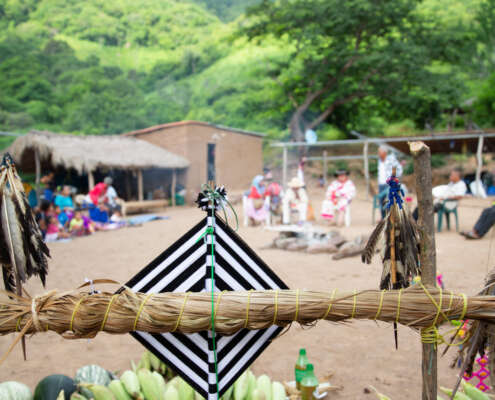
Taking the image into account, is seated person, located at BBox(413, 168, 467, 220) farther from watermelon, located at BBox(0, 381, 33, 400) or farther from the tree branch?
the tree branch

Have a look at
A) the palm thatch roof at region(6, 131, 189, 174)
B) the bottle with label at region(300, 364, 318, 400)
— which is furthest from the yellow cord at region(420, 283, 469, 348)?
the palm thatch roof at region(6, 131, 189, 174)

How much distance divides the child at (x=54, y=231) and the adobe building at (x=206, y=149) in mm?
8154

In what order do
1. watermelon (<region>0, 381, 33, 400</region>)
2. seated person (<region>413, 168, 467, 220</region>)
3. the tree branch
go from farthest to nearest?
the tree branch
seated person (<region>413, 168, 467, 220</region>)
watermelon (<region>0, 381, 33, 400</region>)

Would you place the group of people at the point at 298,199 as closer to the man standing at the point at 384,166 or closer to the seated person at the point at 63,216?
the man standing at the point at 384,166

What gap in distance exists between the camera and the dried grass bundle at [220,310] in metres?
1.65

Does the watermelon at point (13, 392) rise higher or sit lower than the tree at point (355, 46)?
lower

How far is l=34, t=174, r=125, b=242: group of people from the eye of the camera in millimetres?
9640

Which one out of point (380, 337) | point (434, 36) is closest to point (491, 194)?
point (434, 36)

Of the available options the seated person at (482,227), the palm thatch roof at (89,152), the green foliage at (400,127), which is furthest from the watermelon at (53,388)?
the green foliage at (400,127)

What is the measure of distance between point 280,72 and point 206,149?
7.58 meters

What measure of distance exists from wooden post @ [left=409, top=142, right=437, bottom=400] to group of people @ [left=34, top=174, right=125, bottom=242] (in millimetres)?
8466

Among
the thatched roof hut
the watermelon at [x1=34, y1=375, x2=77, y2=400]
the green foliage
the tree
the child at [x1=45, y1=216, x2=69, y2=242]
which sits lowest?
the watermelon at [x1=34, y1=375, x2=77, y2=400]

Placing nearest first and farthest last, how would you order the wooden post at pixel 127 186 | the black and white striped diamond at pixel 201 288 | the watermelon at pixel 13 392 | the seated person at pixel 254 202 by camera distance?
1. the black and white striped diamond at pixel 201 288
2. the watermelon at pixel 13 392
3. the seated person at pixel 254 202
4. the wooden post at pixel 127 186

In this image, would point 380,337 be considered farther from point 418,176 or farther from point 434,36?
point 434,36
